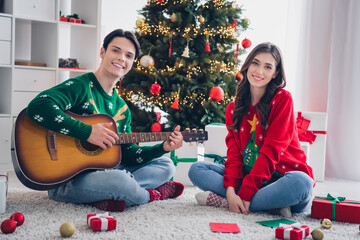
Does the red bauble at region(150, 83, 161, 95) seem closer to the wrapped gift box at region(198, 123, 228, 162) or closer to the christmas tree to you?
the christmas tree

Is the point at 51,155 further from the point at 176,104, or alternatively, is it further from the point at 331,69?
the point at 331,69

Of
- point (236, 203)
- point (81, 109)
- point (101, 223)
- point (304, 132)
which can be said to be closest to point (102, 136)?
point (81, 109)

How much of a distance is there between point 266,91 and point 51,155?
1.08 metres

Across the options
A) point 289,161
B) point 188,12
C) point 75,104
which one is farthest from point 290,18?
point 75,104

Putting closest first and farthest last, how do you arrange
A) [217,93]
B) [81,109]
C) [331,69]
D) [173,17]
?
1. [81,109]
2. [217,93]
3. [173,17]
4. [331,69]

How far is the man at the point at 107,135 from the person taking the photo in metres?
1.79

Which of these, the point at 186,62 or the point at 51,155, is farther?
the point at 186,62

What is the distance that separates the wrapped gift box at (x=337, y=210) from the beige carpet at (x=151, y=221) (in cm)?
4

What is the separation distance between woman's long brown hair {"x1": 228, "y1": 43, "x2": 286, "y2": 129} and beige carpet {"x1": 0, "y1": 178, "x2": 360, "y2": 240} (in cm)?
47

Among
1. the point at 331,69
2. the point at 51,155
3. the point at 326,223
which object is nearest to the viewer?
the point at 326,223

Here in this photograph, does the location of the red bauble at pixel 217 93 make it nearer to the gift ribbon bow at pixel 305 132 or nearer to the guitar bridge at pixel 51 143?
the gift ribbon bow at pixel 305 132

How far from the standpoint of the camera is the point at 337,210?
1.81m

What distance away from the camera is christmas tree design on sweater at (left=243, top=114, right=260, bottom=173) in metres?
1.96

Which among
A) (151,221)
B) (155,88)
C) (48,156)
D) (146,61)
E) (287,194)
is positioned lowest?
(151,221)
